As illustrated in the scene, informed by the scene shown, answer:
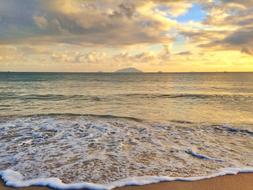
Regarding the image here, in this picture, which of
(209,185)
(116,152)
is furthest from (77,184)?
(209,185)

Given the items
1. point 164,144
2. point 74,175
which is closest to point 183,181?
point 74,175

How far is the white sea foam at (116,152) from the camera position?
230 inches

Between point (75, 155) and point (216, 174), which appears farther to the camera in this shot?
point (75, 155)

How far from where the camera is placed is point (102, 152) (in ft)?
24.8

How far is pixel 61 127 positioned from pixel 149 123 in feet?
13.2

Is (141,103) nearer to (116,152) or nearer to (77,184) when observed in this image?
(116,152)

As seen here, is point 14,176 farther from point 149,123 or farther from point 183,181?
point 149,123

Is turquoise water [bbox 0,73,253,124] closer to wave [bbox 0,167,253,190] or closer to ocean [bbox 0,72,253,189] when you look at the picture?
ocean [bbox 0,72,253,189]

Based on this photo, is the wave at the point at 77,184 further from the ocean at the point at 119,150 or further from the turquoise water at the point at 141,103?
the turquoise water at the point at 141,103

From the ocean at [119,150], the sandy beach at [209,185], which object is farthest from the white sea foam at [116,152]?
the sandy beach at [209,185]

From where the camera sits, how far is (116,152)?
25.0ft

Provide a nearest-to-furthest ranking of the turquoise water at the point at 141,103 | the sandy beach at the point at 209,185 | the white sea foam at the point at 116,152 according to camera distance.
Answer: the sandy beach at the point at 209,185
the white sea foam at the point at 116,152
the turquoise water at the point at 141,103

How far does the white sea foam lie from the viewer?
5832 mm

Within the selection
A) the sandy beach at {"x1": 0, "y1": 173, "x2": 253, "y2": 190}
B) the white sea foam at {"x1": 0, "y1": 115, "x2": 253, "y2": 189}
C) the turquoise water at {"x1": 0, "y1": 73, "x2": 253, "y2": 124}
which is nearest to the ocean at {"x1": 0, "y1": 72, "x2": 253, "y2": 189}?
the white sea foam at {"x1": 0, "y1": 115, "x2": 253, "y2": 189}
